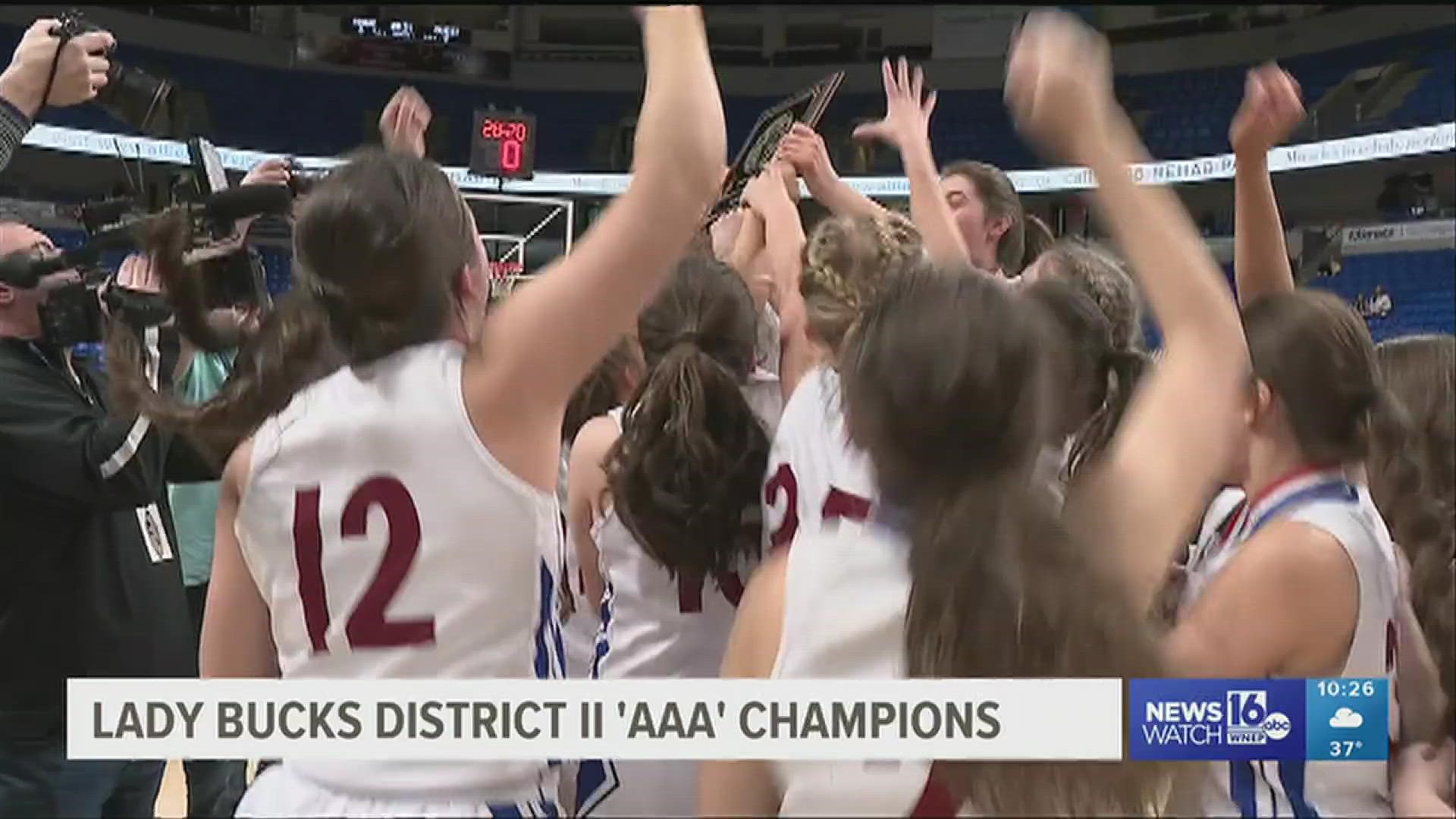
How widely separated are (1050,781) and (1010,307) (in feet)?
1.18

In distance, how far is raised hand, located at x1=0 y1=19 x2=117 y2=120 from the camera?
189 cm

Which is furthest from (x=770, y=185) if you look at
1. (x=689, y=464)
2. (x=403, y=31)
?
(x=403, y=31)

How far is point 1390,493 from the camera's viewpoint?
4.88 feet

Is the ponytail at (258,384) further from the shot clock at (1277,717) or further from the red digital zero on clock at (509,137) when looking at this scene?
the red digital zero on clock at (509,137)

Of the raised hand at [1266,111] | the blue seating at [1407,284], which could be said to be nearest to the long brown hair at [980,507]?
the raised hand at [1266,111]

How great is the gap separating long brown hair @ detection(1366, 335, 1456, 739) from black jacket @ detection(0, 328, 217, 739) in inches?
64.6

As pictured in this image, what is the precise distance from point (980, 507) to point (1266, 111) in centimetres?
85

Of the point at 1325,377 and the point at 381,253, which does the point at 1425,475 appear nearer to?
the point at 1325,377

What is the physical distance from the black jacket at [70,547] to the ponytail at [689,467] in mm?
778

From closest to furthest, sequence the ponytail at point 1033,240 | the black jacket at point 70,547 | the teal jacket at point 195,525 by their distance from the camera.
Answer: the black jacket at point 70,547 → the ponytail at point 1033,240 → the teal jacket at point 195,525

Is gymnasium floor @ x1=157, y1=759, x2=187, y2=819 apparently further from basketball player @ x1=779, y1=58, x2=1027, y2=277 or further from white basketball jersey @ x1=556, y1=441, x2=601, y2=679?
basketball player @ x1=779, y1=58, x2=1027, y2=277

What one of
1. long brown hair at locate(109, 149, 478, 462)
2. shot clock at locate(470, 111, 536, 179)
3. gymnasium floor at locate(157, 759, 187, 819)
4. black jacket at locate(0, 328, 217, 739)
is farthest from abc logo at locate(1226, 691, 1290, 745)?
shot clock at locate(470, 111, 536, 179)

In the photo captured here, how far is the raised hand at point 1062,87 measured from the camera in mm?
1094

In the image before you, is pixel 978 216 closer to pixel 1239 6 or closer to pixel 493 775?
pixel 493 775
